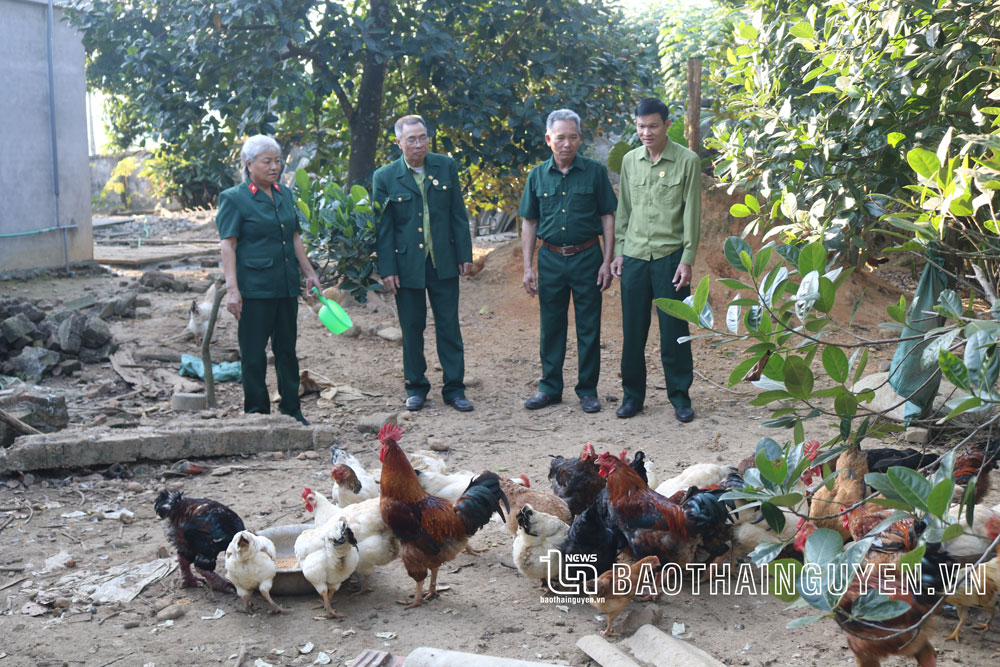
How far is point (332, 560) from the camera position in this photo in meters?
3.47

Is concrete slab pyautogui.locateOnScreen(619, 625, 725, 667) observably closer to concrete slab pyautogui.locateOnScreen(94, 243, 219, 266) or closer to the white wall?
the white wall

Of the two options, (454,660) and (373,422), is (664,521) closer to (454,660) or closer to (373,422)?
(454,660)

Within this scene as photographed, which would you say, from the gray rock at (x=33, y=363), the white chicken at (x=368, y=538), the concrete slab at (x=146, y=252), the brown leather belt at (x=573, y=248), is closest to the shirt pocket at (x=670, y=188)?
the brown leather belt at (x=573, y=248)

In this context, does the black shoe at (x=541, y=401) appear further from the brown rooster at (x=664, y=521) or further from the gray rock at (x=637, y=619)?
the gray rock at (x=637, y=619)

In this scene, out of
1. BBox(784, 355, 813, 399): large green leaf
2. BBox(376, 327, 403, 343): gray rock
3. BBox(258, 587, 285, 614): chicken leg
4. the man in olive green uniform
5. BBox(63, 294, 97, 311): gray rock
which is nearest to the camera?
BBox(784, 355, 813, 399): large green leaf

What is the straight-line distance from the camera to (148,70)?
822 centimetres

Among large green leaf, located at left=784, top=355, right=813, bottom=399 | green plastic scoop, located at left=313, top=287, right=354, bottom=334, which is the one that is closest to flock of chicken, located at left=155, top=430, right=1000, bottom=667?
large green leaf, located at left=784, top=355, right=813, bottom=399

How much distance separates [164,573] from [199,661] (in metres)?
0.82

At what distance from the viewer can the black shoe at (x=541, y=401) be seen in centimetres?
Result: 652

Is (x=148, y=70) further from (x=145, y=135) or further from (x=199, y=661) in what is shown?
(x=199, y=661)

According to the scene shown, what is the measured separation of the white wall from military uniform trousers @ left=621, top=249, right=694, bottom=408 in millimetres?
8527

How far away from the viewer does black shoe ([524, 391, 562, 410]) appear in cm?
652

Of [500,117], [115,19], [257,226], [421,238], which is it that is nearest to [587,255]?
[421,238]

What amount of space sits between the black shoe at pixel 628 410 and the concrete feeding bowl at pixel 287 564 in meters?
2.71
